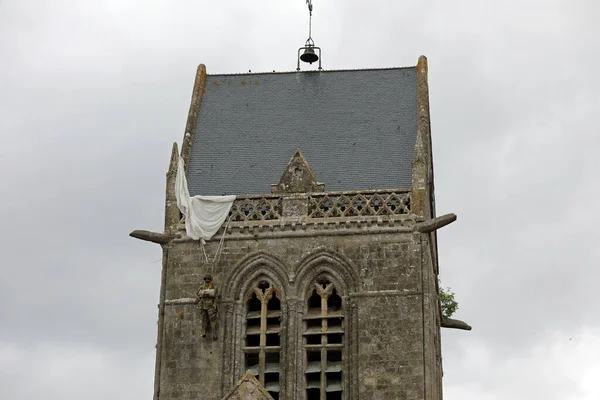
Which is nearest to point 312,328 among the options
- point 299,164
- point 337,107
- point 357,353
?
point 357,353

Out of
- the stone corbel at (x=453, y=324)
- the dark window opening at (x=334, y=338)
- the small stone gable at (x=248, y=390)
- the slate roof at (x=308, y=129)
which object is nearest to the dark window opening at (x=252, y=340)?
the dark window opening at (x=334, y=338)

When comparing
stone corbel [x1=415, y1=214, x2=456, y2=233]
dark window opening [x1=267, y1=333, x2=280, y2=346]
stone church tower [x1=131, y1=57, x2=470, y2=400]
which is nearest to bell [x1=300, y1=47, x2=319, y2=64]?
stone church tower [x1=131, y1=57, x2=470, y2=400]

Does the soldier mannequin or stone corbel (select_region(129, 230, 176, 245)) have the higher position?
stone corbel (select_region(129, 230, 176, 245))

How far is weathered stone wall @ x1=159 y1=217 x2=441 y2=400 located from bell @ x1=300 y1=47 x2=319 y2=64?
7.20 meters

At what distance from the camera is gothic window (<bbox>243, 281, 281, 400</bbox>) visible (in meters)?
33.2

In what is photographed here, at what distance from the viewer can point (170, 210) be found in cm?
3541

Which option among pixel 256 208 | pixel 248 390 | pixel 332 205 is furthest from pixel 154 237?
pixel 248 390

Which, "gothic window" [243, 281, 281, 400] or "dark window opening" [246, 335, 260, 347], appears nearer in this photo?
"gothic window" [243, 281, 281, 400]

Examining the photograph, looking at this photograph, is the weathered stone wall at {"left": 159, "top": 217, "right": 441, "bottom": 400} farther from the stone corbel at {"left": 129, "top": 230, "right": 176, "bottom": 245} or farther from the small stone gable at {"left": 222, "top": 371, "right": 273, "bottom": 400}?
the small stone gable at {"left": 222, "top": 371, "right": 273, "bottom": 400}

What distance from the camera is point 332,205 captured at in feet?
113

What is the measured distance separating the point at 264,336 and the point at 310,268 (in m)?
1.89

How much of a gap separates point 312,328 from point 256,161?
4.94 m

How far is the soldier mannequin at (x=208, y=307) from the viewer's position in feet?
110

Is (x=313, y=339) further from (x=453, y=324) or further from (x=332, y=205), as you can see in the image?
(x=453, y=324)
